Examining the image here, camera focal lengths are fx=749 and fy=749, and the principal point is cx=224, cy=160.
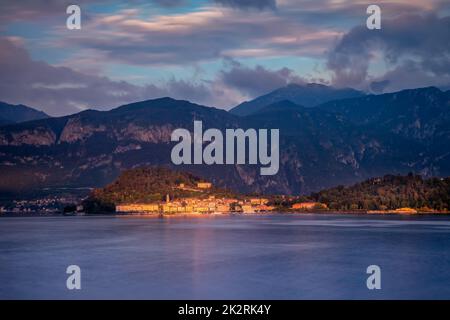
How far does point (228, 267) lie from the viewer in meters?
39.6

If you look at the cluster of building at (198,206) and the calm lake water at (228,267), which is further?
the cluster of building at (198,206)

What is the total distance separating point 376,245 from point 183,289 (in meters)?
25.8

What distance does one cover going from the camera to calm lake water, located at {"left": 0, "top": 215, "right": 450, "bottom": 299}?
31078mm

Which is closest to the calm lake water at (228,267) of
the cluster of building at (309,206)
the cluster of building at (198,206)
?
the cluster of building at (198,206)

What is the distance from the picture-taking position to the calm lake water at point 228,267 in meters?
31.1

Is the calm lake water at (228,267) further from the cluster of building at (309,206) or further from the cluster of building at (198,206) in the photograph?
the cluster of building at (309,206)

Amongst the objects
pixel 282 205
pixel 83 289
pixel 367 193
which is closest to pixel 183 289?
pixel 83 289
